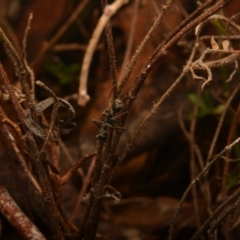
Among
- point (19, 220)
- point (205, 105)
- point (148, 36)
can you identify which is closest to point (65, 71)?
point (205, 105)

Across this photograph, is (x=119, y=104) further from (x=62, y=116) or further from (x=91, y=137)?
(x=62, y=116)

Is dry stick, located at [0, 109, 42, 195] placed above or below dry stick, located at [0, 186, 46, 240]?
above

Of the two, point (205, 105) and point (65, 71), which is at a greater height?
point (65, 71)

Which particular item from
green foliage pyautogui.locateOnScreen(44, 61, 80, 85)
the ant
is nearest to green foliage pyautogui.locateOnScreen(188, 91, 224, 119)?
green foliage pyautogui.locateOnScreen(44, 61, 80, 85)

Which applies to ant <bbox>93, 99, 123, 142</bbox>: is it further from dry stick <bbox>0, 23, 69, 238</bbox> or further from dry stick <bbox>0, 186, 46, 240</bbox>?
dry stick <bbox>0, 186, 46, 240</bbox>

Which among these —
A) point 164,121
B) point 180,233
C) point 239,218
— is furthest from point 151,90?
point 239,218

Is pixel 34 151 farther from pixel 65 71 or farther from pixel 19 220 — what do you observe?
pixel 65 71
